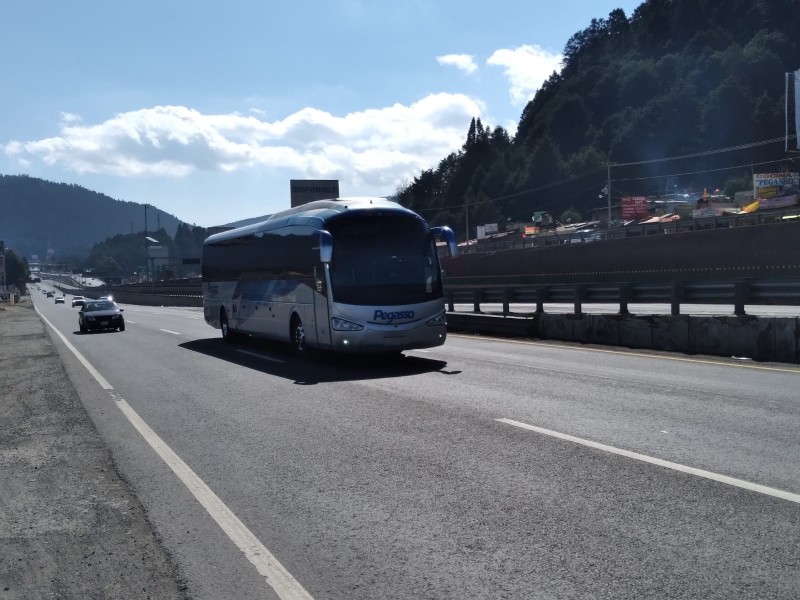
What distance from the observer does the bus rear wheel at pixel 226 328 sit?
24.6m

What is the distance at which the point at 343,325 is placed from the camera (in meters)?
15.8

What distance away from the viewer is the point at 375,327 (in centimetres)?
1575

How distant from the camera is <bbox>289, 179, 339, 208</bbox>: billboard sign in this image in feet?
197

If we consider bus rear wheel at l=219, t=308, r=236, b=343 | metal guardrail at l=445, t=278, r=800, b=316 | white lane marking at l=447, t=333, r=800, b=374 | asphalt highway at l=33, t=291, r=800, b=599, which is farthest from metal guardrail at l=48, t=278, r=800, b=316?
bus rear wheel at l=219, t=308, r=236, b=343

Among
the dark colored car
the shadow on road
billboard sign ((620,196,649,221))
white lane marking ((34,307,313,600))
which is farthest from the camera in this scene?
billboard sign ((620,196,649,221))

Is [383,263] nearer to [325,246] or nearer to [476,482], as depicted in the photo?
[325,246]

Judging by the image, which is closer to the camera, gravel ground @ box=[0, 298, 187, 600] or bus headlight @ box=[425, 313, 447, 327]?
gravel ground @ box=[0, 298, 187, 600]

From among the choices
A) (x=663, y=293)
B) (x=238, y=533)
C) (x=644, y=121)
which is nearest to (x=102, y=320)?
(x=663, y=293)

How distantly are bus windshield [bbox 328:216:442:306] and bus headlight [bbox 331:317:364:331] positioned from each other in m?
0.39

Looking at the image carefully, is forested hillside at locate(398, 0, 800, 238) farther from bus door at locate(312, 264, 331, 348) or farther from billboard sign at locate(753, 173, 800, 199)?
bus door at locate(312, 264, 331, 348)

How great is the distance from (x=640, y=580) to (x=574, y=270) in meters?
59.3

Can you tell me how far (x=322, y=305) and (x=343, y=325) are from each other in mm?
865

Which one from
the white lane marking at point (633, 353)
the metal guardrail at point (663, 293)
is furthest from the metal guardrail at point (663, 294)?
the white lane marking at point (633, 353)

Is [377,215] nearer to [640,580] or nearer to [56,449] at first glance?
[56,449]
